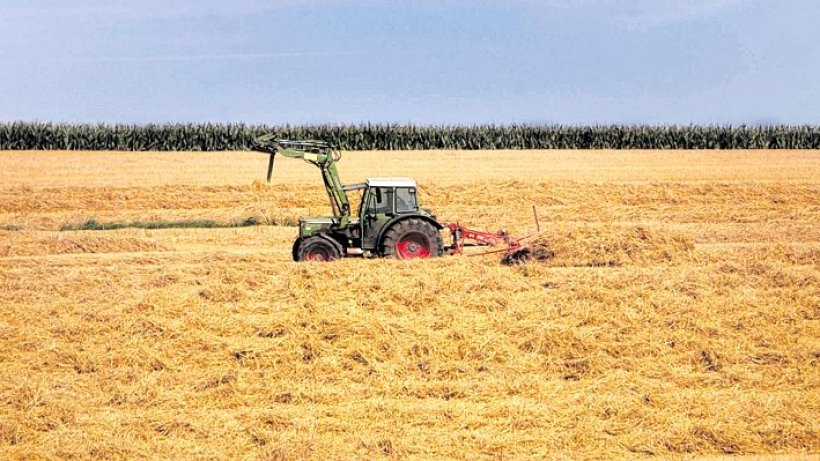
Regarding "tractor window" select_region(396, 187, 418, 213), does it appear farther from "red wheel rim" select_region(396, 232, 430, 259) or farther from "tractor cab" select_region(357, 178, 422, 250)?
"red wheel rim" select_region(396, 232, 430, 259)

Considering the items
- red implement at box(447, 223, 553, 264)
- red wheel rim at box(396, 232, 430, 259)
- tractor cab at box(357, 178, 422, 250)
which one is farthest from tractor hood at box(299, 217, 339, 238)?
red implement at box(447, 223, 553, 264)

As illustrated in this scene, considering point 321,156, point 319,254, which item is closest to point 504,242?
point 319,254

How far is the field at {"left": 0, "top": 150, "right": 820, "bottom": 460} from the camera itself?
848 centimetres

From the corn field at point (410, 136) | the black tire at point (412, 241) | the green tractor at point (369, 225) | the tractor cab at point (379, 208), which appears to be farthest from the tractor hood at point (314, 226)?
the corn field at point (410, 136)

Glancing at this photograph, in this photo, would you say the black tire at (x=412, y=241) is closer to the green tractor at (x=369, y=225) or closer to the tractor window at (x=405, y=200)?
the green tractor at (x=369, y=225)

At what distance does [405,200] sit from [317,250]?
66.1 inches

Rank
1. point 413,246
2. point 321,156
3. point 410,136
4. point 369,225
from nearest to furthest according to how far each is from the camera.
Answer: point 413,246, point 369,225, point 321,156, point 410,136

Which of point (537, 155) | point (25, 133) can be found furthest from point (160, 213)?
point (25, 133)

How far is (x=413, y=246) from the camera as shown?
15305 mm

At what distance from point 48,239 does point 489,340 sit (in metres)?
12.4

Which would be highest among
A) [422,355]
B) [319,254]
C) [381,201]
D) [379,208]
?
[381,201]

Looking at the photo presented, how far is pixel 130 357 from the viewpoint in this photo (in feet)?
33.4

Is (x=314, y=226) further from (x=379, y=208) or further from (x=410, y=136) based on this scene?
(x=410, y=136)

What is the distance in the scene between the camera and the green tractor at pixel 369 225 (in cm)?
1531
